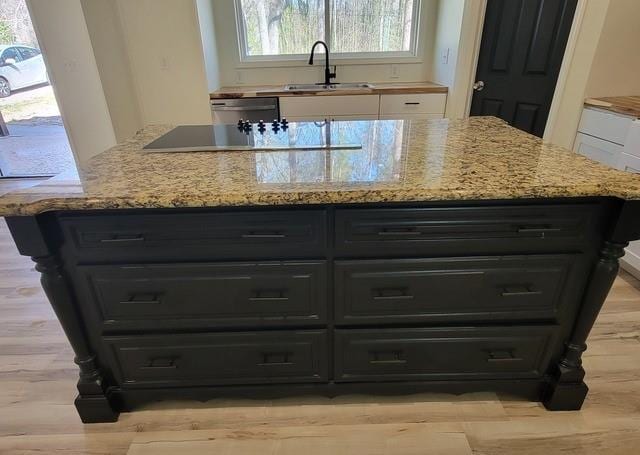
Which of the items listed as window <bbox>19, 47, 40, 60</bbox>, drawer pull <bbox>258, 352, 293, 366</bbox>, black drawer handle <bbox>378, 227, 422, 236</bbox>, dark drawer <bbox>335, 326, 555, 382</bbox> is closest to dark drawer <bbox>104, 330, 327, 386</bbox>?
drawer pull <bbox>258, 352, 293, 366</bbox>

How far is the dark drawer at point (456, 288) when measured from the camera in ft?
3.94

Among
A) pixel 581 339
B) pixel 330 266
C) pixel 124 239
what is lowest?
pixel 581 339

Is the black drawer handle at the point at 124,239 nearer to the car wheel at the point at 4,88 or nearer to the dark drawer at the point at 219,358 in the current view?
the dark drawer at the point at 219,358

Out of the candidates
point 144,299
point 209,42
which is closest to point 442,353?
point 144,299

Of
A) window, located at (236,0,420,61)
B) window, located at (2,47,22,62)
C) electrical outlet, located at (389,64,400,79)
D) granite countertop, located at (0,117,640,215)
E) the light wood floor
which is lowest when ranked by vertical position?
the light wood floor

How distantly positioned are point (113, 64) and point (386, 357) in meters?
3.51

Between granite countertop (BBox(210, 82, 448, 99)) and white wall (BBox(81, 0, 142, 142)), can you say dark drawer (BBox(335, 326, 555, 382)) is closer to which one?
granite countertop (BBox(210, 82, 448, 99))

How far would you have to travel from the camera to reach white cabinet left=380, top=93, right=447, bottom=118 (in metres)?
3.43

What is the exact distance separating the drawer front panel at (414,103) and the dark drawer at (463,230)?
8.48ft

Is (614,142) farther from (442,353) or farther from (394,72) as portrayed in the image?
(394,72)

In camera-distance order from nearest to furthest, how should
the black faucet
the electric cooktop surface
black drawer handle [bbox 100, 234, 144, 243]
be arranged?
1. black drawer handle [bbox 100, 234, 144, 243]
2. the electric cooktop surface
3. the black faucet

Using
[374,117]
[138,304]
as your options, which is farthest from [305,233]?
[374,117]

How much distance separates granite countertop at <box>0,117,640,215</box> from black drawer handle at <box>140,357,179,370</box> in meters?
0.65

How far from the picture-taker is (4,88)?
4.17 m
